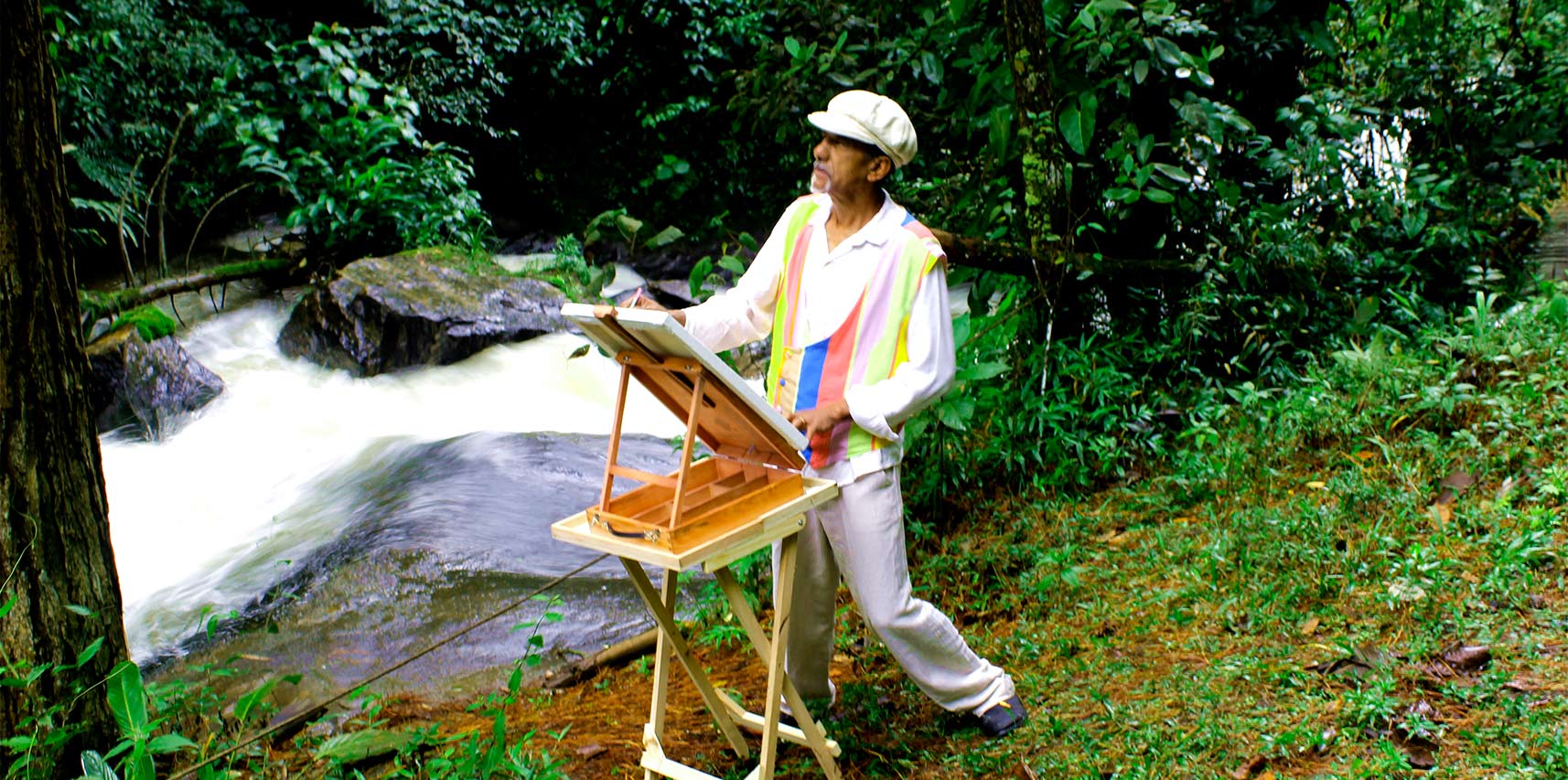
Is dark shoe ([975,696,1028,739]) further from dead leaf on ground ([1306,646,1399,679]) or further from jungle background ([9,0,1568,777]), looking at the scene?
dead leaf on ground ([1306,646,1399,679])

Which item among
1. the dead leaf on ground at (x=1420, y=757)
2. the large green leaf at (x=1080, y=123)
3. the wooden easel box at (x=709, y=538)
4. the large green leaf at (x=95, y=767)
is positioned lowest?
the dead leaf on ground at (x=1420, y=757)

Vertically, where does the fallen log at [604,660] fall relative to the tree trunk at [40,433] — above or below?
below

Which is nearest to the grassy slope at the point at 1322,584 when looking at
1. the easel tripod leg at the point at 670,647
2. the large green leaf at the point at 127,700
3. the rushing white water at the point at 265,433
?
the easel tripod leg at the point at 670,647

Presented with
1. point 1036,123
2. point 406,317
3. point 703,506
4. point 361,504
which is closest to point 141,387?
point 406,317

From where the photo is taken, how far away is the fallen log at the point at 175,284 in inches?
374

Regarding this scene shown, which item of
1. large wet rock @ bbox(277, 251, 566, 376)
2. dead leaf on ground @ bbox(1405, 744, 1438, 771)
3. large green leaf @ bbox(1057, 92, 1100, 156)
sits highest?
large green leaf @ bbox(1057, 92, 1100, 156)

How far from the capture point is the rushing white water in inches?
256

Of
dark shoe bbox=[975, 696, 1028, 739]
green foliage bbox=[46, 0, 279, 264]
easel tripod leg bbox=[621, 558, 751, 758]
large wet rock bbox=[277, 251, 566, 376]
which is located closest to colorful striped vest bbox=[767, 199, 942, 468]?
easel tripod leg bbox=[621, 558, 751, 758]

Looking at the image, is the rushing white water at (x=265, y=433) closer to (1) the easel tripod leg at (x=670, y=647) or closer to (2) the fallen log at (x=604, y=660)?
(2) the fallen log at (x=604, y=660)

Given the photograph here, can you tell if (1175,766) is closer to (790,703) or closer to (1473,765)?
(1473,765)

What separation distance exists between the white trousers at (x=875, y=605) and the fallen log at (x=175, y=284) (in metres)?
7.32

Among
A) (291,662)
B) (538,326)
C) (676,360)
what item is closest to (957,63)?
(676,360)

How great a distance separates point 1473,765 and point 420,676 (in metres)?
3.66

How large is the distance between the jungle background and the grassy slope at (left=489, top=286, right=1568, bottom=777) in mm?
15
